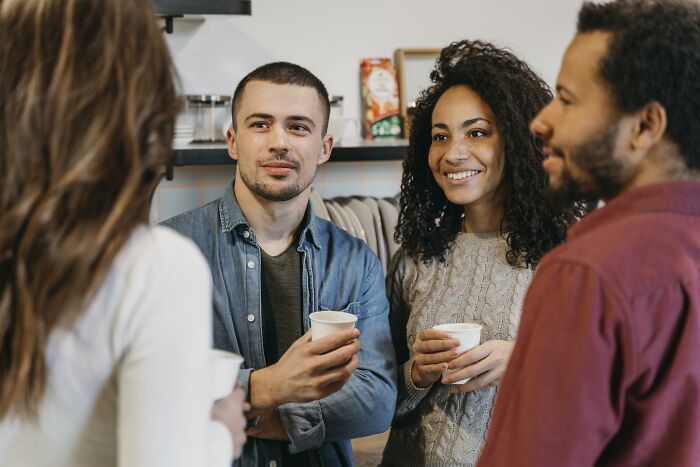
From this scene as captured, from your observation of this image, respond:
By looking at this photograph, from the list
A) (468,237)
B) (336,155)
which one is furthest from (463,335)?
(336,155)

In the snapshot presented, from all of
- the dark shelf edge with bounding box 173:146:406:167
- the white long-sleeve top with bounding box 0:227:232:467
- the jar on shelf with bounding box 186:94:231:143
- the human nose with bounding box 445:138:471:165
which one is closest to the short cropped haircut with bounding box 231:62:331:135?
the human nose with bounding box 445:138:471:165

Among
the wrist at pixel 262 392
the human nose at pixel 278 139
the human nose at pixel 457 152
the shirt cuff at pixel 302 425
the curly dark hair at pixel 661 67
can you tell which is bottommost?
the shirt cuff at pixel 302 425

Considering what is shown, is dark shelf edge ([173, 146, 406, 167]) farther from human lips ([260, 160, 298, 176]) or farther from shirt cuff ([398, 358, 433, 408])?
shirt cuff ([398, 358, 433, 408])

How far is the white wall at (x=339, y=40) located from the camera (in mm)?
3055

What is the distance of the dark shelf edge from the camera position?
2.65m

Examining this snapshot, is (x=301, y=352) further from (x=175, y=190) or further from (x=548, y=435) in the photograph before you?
(x=175, y=190)

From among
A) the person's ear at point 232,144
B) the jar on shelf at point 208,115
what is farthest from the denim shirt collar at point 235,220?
the jar on shelf at point 208,115

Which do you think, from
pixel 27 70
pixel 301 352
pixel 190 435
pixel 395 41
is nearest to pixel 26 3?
pixel 27 70

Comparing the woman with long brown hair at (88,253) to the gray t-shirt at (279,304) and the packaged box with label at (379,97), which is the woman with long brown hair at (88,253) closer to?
the gray t-shirt at (279,304)

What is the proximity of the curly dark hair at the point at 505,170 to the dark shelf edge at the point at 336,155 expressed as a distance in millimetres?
771

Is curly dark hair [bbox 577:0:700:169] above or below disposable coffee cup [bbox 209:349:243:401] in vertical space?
above

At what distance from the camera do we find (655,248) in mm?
967

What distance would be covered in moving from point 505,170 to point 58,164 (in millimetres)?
1299

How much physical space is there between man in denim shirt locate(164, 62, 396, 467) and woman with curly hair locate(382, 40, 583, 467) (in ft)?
0.30
